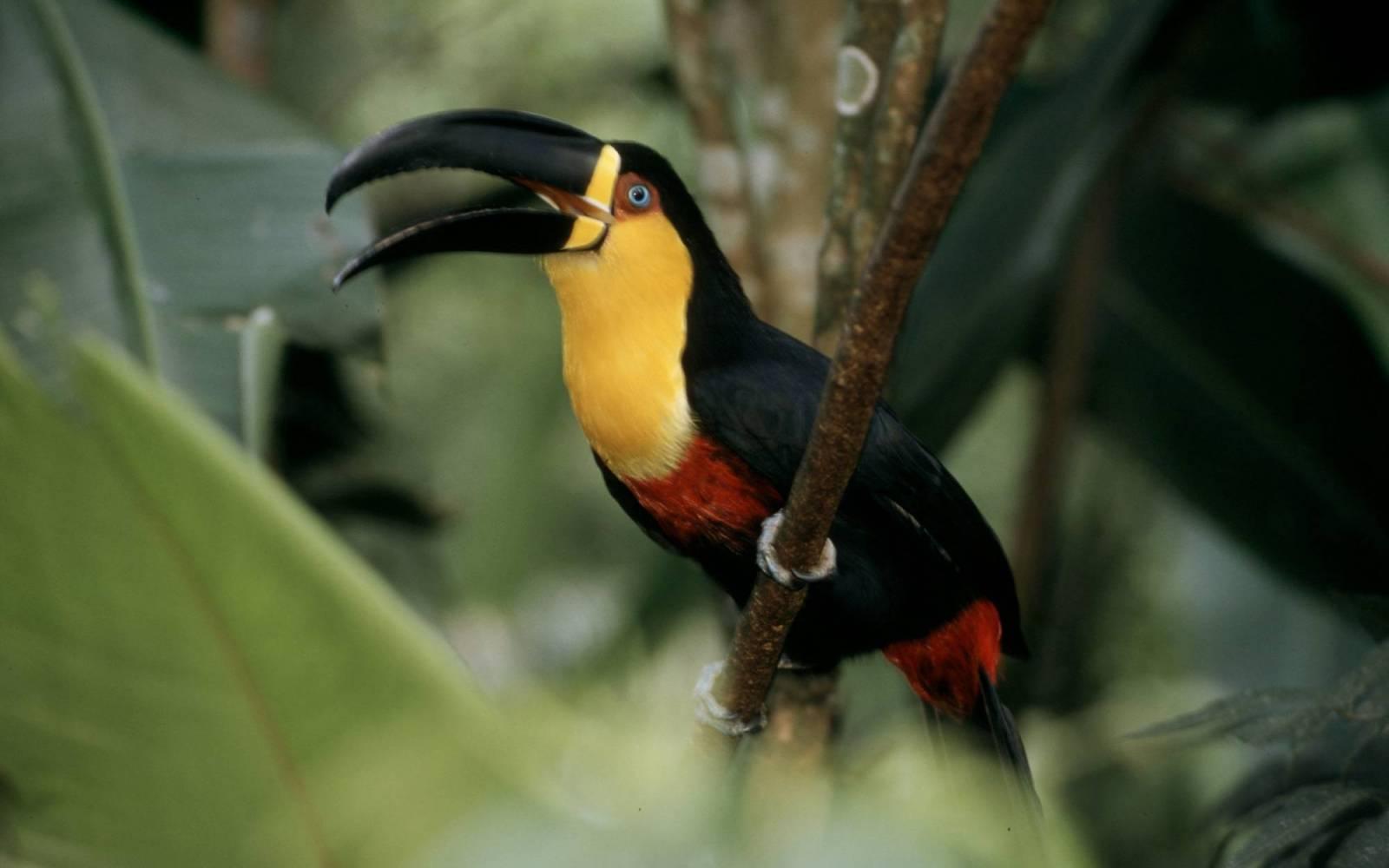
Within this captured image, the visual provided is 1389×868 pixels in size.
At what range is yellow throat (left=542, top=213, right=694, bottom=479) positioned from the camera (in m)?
1.51

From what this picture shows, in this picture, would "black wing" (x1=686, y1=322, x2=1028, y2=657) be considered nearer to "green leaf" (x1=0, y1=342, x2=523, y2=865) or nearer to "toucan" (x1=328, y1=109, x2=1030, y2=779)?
"toucan" (x1=328, y1=109, x2=1030, y2=779)

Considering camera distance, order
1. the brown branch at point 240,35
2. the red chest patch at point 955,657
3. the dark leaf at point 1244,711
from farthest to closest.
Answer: the brown branch at point 240,35 → the red chest patch at point 955,657 → the dark leaf at point 1244,711

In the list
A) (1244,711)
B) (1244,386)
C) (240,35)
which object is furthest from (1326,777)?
(240,35)

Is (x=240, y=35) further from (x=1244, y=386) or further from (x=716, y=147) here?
(x=1244, y=386)

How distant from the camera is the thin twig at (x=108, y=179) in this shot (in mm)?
1951

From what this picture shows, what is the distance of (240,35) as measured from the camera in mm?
2799

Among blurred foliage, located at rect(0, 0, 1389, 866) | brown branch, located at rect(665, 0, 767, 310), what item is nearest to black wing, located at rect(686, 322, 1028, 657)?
blurred foliage, located at rect(0, 0, 1389, 866)

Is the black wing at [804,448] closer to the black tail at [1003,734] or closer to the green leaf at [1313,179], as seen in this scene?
the black tail at [1003,734]

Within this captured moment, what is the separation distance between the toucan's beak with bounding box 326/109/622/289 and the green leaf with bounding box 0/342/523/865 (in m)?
0.66

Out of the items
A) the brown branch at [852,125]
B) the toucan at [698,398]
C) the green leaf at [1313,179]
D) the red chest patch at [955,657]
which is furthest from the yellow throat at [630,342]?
the green leaf at [1313,179]

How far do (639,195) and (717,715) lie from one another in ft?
1.82

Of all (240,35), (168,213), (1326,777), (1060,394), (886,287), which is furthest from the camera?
(240,35)

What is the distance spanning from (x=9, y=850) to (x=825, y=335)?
1.09 meters

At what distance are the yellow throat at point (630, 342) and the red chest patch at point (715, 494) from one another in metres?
0.02
